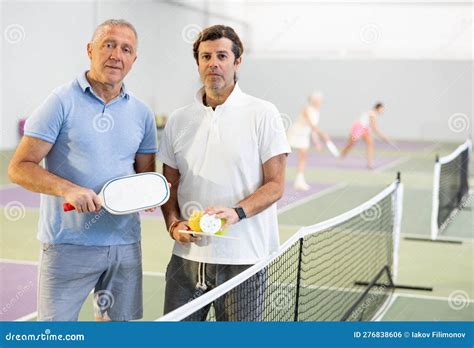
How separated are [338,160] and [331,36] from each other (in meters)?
2.47

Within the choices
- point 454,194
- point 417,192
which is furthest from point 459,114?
point 454,194

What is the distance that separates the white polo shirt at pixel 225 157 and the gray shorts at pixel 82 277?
0.22 m

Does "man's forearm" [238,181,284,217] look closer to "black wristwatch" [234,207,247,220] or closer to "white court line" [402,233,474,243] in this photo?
"black wristwatch" [234,207,247,220]

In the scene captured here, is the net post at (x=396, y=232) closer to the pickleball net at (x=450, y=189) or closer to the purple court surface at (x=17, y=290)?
the pickleball net at (x=450, y=189)

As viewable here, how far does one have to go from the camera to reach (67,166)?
106 inches

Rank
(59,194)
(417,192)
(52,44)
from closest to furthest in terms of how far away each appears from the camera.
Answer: (59,194), (417,192), (52,44)

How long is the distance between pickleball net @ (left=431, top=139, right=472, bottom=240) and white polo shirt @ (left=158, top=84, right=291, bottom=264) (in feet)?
17.0

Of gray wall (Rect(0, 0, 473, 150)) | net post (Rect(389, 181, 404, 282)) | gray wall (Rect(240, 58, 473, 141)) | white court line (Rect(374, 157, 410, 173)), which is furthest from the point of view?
gray wall (Rect(240, 58, 473, 141))

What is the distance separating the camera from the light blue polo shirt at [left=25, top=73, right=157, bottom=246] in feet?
8.71

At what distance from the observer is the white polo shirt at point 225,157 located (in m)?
2.73

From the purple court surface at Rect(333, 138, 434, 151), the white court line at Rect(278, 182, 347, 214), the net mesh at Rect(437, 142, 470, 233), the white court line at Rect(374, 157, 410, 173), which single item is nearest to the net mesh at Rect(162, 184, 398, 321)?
the net mesh at Rect(437, 142, 470, 233)

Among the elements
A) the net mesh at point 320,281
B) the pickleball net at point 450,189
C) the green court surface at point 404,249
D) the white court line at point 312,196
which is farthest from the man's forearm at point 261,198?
the white court line at point 312,196

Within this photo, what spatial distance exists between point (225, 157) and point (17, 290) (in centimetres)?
311
